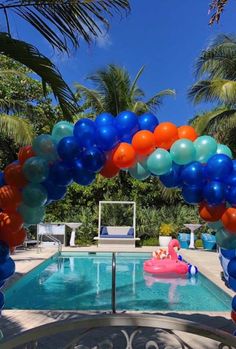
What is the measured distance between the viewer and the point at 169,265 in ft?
33.2

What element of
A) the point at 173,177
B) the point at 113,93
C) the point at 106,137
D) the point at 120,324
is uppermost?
the point at 113,93

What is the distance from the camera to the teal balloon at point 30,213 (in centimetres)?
409

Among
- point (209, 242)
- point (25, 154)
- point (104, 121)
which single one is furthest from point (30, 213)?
point (209, 242)

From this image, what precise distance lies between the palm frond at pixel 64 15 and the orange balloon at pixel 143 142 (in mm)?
955

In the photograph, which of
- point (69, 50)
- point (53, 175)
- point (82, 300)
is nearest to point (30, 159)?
point (53, 175)

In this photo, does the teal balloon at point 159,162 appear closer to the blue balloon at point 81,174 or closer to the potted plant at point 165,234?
the blue balloon at point 81,174

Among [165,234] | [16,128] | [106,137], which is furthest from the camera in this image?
[165,234]

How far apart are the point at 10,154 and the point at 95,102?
4.50 meters

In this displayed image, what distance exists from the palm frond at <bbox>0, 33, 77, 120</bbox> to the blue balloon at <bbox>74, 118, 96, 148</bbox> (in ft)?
1.30

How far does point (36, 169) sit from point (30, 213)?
474 millimetres

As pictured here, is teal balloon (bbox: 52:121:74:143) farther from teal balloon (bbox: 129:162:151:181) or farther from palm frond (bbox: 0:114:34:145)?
palm frond (bbox: 0:114:34:145)

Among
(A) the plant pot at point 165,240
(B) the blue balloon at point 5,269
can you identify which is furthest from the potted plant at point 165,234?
(B) the blue balloon at point 5,269

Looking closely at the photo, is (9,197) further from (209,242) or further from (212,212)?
(209,242)

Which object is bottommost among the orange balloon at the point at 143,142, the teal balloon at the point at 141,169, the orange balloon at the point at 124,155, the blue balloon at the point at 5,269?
the blue balloon at the point at 5,269
